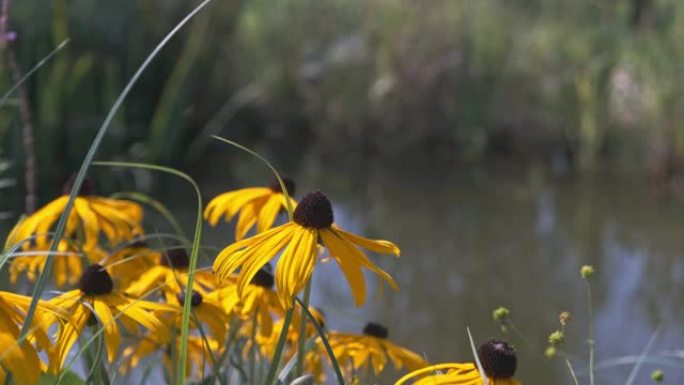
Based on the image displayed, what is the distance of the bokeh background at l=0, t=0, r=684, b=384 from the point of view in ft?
11.9

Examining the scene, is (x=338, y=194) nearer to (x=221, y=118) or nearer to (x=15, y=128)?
(x=221, y=118)

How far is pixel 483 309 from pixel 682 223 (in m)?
1.48

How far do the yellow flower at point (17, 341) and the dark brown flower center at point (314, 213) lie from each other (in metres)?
0.27

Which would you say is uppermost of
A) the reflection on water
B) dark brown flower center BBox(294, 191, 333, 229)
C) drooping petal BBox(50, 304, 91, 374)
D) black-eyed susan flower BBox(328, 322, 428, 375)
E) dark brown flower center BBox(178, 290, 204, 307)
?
dark brown flower center BBox(294, 191, 333, 229)

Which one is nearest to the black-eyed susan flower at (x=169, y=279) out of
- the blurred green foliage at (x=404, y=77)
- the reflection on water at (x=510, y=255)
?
the reflection on water at (x=510, y=255)

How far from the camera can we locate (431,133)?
593 cm

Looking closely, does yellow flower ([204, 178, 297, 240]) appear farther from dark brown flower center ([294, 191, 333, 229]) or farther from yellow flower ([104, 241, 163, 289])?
dark brown flower center ([294, 191, 333, 229])

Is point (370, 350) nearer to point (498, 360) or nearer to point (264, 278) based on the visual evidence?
point (264, 278)

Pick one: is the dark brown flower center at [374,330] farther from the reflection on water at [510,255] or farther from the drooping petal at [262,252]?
the reflection on water at [510,255]

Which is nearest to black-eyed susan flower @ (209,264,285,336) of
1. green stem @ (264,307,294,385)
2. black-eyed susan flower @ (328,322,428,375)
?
black-eyed susan flower @ (328,322,428,375)

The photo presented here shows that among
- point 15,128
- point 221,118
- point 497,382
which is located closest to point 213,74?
point 221,118

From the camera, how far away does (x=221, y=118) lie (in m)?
5.57

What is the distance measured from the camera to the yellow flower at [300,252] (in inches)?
43.1

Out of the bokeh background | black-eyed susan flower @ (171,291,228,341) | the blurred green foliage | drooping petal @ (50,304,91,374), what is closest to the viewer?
drooping petal @ (50,304,91,374)
